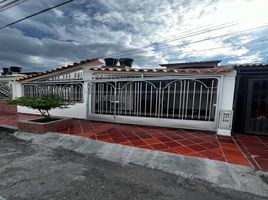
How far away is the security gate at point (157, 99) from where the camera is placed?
6.02 m

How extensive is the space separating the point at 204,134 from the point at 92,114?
488cm

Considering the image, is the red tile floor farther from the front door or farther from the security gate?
the security gate

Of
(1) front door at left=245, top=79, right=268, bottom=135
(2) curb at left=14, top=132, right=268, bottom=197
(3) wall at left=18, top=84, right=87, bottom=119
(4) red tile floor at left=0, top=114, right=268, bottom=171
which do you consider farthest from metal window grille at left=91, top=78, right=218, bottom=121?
(2) curb at left=14, top=132, right=268, bottom=197

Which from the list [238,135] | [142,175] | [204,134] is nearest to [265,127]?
[238,135]

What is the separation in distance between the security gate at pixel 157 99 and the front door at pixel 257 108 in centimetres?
130

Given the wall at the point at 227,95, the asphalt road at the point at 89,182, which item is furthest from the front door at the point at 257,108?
the asphalt road at the point at 89,182

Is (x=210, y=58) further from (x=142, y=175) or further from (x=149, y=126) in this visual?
(x=142, y=175)

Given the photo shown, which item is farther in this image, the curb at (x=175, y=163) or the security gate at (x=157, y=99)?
the security gate at (x=157, y=99)

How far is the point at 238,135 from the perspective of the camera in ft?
19.0

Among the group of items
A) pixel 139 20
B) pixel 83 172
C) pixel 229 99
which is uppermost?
pixel 139 20

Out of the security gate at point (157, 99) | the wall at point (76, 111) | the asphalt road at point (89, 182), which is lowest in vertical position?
the asphalt road at point (89, 182)

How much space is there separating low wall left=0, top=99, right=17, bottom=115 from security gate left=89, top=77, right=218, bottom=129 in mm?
5630

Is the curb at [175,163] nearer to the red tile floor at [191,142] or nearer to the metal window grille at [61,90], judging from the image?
the red tile floor at [191,142]

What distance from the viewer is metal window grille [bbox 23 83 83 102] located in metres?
8.20
